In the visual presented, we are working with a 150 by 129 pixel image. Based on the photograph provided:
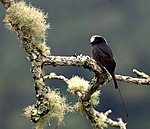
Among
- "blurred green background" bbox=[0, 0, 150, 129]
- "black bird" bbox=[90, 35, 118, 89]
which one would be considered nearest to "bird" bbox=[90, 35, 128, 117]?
"black bird" bbox=[90, 35, 118, 89]

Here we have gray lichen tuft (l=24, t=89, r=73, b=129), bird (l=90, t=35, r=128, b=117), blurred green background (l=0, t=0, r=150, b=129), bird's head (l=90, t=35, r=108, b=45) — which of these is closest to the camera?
gray lichen tuft (l=24, t=89, r=73, b=129)

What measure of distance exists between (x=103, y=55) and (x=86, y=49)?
3334cm

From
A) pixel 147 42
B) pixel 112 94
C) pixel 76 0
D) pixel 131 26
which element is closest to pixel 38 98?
pixel 112 94

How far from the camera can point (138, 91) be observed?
40344 millimetres

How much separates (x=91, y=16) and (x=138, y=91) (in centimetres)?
893

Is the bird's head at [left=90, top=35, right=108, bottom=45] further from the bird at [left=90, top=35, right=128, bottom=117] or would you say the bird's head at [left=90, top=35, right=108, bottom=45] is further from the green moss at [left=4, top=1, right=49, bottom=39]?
the green moss at [left=4, top=1, right=49, bottom=39]

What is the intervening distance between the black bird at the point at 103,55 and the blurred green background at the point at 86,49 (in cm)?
2848

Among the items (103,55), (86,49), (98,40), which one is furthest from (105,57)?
(86,49)

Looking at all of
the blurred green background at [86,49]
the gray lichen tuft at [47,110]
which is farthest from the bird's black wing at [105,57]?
the blurred green background at [86,49]

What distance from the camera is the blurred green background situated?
36875mm

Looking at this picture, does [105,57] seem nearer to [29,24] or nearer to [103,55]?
[103,55]

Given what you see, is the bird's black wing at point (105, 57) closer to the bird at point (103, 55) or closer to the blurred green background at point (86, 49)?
the bird at point (103, 55)

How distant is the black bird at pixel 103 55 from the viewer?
434 centimetres

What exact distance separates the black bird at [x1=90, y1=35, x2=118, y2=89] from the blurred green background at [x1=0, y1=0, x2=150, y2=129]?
1121 inches
